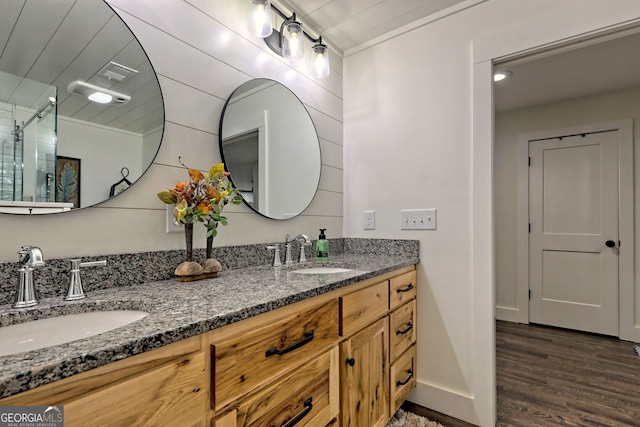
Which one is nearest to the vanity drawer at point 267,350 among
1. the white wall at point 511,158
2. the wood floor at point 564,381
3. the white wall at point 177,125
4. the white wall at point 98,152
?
the white wall at point 177,125

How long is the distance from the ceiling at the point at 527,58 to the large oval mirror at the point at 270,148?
53 centimetres

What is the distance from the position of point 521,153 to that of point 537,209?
0.62m

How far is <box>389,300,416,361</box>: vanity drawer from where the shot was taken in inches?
60.5

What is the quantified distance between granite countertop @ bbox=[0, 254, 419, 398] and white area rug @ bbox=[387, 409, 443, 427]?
2.87 ft

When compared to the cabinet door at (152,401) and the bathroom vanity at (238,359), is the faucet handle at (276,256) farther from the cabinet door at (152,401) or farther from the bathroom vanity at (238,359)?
the cabinet door at (152,401)

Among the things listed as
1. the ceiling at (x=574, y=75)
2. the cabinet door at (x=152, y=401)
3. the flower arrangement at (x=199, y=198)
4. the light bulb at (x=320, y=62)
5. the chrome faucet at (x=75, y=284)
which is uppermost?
the ceiling at (x=574, y=75)

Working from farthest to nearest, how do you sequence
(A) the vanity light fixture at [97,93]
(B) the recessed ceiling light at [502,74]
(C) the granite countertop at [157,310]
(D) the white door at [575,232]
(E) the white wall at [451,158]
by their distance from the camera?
(D) the white door at [575,232] → (B) the recessed ceiling light at [502,74] → (E) the white wall at [451,158] → (A) the vanity light fixture at [97,93] → (C) the granite countertop at [157,310]

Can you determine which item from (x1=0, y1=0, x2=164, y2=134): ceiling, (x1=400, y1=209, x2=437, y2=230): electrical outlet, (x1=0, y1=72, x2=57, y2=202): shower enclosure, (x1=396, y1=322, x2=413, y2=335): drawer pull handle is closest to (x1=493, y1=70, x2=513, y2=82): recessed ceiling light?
(x1=400, y1=209, x2=437, y2=230): electrical outlet

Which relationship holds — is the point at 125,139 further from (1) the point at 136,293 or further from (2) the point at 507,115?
(2) the point at 507,115

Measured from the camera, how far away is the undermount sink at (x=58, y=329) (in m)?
0.71

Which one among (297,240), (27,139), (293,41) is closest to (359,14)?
(293,41)

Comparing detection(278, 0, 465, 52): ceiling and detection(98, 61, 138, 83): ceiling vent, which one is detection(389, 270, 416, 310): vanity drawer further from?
detection(278, 0, 465, 52): ceiling

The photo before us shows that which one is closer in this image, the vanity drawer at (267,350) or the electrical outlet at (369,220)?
the vanity drawer at (267,350)

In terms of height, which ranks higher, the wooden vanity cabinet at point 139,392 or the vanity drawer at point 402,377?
the wooden vanity cabinet at point 139,392
